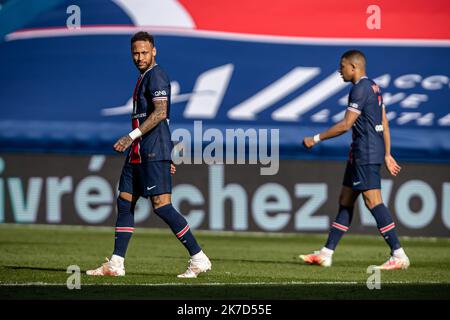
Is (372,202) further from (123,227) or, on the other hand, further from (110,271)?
(110,271)

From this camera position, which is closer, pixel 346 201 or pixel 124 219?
pixel 124 219

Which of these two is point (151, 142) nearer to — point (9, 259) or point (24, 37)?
point (9, 259)

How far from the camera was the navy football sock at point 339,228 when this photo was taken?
399 inches

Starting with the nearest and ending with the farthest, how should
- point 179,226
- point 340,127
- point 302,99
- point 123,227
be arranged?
point 179,226
point 123,227
point 340,127
point 302,99

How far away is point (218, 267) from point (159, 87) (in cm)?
221

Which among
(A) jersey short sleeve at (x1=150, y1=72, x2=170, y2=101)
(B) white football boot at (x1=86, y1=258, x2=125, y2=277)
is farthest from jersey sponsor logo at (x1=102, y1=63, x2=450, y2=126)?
(B) white football boot at (x1=86, y1=258, x2=125, y2=277)

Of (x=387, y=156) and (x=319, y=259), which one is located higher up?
(x=387, y=156)

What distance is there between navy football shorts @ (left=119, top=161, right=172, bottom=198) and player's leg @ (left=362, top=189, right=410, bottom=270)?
7.60ft

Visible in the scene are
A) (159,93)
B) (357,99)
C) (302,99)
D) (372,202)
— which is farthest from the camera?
(302,99)

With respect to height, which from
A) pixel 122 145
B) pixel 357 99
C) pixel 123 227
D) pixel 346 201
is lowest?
pixel 123 227

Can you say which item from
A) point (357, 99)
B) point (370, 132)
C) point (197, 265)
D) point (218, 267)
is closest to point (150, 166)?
point (197, 265)

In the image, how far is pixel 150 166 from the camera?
8695mm

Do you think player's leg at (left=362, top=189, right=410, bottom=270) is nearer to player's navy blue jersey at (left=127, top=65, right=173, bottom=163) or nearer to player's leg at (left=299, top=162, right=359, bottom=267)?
player's leg at (left=299, top=162, right=359, bottom=267)

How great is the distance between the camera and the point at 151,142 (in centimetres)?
873
